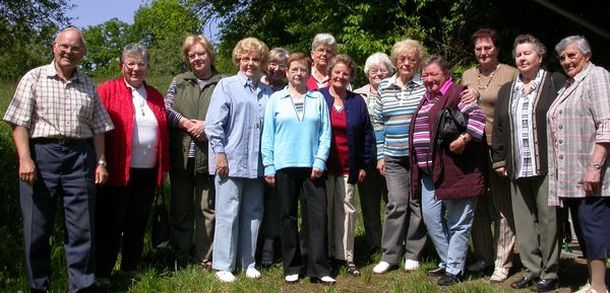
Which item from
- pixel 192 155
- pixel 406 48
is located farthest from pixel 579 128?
pixel 192 155

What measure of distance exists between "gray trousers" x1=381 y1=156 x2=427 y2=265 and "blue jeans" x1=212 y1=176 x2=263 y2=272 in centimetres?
116

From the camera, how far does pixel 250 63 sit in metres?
5.70

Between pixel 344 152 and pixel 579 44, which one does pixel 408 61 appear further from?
pixel 579 44

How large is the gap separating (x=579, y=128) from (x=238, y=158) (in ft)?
8.60

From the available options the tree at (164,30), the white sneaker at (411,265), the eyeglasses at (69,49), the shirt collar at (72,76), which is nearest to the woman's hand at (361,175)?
the white sneaker at (411,265)

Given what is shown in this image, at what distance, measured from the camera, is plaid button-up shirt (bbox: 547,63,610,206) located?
15.6 ft

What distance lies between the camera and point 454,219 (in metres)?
5.58

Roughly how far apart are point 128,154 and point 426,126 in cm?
242

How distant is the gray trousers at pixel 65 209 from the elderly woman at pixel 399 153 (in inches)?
96.9

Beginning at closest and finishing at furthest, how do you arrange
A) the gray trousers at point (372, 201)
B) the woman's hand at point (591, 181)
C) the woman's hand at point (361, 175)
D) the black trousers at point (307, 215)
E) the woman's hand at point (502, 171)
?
the woman's hand at point (591, 181)
the woman's hand at point (502, 171)
the black trousers at point (307, 215)
the woman's hand at point (361, 175)
the gray trousers at point (372, 201)

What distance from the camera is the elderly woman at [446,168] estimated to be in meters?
5.43

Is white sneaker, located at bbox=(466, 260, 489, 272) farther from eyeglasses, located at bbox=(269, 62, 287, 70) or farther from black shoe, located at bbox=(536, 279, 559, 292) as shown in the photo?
eyeglasses, located at bbox=(269, 62, 287, 70)

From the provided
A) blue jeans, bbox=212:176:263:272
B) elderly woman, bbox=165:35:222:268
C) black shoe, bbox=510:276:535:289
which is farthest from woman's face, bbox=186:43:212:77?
black shoe, bbox=510:276:535:289

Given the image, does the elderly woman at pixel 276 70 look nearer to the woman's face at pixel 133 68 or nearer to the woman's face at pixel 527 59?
the woman's face at pixel 133 68
